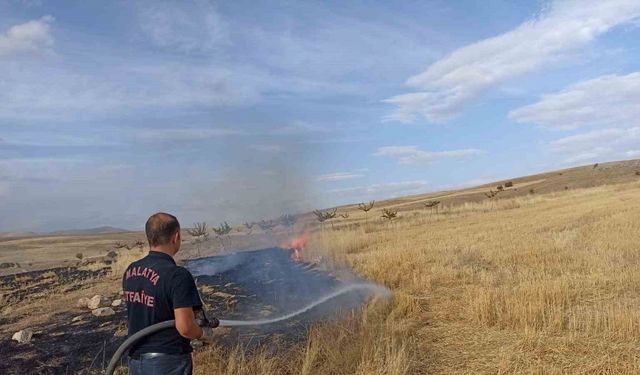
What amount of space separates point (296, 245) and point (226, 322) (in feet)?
44.5

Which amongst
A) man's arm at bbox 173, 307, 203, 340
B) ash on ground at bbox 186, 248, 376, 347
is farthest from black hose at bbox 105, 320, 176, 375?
ash on ground at bbox 186, 248, 376, 347

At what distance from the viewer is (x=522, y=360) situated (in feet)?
17.5

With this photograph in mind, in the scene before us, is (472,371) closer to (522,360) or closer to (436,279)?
(522,360)

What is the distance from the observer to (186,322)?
2967 millimetres

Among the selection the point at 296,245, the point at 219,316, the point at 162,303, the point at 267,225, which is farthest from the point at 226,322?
the point at 267,225

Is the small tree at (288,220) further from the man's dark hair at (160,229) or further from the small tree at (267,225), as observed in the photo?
the man's dark hair at (160,229)

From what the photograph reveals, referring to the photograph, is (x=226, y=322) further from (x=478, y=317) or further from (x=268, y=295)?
(x=268, y=295)

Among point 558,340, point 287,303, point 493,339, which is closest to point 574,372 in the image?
point 558,340

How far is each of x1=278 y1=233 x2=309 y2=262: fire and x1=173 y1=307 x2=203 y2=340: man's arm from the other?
13.0m

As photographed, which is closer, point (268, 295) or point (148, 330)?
point (148, 330)

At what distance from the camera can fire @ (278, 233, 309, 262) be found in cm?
1655

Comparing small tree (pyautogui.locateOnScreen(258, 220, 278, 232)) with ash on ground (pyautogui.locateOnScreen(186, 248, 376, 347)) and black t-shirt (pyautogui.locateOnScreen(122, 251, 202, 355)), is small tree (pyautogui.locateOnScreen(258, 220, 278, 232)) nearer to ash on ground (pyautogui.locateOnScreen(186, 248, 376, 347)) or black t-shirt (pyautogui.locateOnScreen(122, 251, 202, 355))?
ash on ground (pyautogui.locateOnScreen(186, 248, 376, 347))

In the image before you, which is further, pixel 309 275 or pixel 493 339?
pixel 309 275

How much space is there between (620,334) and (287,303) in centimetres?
581
